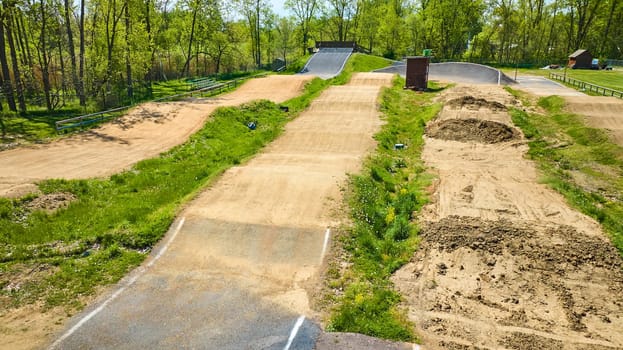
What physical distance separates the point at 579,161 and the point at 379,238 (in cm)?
1479

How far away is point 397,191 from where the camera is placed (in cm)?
1781

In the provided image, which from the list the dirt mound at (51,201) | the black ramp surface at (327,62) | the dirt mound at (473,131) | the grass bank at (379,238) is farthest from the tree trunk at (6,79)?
the black ramp surface at (327,62)

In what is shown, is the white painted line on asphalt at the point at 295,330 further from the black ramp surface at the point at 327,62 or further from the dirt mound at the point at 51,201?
the black ramp surface at the point at 327,62

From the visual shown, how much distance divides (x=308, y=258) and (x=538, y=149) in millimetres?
17861

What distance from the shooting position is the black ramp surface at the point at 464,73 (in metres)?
46.6

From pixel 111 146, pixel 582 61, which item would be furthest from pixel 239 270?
pixel 582 61

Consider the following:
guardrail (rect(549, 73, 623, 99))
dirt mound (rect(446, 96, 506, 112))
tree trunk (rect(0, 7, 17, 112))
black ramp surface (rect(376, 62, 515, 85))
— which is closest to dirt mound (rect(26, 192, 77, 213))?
tree trunk (rect(0, 7, 17, 112))

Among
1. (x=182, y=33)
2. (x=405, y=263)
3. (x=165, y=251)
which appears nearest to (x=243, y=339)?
(x=165, y=251)

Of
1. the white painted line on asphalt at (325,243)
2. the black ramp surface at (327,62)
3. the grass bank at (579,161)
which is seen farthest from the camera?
the black ramp surface at (327,62)

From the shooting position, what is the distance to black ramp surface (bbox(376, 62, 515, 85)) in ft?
153

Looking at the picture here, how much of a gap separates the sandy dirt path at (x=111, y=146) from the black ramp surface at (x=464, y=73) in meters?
26.5

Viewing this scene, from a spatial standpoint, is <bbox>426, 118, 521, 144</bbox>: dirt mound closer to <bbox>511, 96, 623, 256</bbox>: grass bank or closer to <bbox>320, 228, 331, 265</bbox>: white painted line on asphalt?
<bbox>511, 96, 623, 256</bbox>: grass bank

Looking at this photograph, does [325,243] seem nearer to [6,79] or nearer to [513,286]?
[513,286]

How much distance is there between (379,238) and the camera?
13695mm
